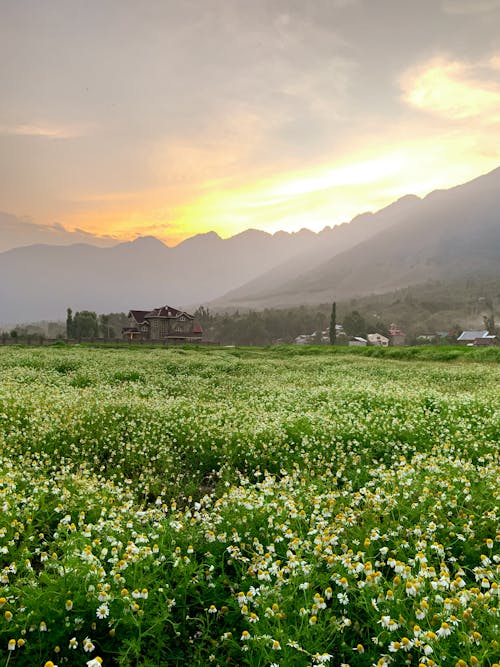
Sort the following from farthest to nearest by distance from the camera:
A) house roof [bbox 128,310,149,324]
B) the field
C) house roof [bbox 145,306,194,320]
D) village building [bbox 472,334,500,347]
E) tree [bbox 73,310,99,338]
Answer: village building [bbox 472,334,500,347], tree [bbox 73,310,99,338], house roof [bbox 128,310,149,324], house roof [bbox 145,306,194,320], the field

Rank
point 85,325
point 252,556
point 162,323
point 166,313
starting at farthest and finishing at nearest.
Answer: point 85,325 → point 166,313 → point 162,323 → point 252,556

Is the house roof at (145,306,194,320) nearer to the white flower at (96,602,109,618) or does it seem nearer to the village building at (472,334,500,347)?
the village building at (472,334,500,347)

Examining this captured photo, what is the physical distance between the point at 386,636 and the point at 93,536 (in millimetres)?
3771

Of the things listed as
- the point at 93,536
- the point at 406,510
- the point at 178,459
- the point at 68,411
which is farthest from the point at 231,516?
the point at 68,411

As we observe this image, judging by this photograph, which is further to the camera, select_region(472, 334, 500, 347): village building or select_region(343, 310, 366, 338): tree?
select_region(343, 310, 366, 338): tree

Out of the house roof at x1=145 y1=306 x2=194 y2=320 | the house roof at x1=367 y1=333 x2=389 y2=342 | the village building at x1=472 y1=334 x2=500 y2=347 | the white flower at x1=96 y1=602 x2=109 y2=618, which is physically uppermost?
the house roof at x1=145 y1=306 x2=194 y2=320

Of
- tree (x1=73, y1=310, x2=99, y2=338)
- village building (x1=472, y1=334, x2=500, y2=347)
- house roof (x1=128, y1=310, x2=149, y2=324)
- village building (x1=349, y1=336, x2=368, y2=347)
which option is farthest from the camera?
village building (x1=349, y1=336, x2=368, y2=347)

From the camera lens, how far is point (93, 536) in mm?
5602

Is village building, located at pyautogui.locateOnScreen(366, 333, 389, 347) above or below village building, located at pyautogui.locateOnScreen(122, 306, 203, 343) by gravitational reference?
below

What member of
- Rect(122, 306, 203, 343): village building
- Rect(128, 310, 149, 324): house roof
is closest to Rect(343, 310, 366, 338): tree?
Rect(122, 306, 203, 343): village building

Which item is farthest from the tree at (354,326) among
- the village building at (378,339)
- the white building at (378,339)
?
the white building at (378,339)

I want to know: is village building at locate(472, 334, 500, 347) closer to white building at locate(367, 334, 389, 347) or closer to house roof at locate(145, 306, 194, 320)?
white building at locate(367, 334, 389, 347)

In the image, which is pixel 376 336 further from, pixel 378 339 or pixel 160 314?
pixel 160 314

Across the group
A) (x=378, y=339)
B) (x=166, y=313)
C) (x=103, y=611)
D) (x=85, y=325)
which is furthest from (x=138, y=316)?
(x=103, y=611)
